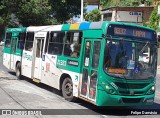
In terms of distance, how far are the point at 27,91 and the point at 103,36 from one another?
14.3ft

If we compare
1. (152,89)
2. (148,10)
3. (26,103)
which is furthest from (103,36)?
(148,10)

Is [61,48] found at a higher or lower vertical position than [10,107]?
higher

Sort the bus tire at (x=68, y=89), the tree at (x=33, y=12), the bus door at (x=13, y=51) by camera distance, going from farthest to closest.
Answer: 1. the tree at (x=33, y=12)
2. the bus door at (x=13, y=51)
3. the bus tire at (x=68, y=89)

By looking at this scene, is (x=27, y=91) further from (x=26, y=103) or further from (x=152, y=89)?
(x=152, y=89)

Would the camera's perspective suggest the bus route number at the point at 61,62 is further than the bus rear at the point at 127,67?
Yes

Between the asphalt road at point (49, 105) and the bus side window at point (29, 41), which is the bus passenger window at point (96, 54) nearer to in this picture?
the asphalt road at point (49, 105)

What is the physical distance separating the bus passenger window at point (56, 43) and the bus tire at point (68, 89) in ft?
3.60

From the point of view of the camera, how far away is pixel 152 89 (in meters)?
10.2

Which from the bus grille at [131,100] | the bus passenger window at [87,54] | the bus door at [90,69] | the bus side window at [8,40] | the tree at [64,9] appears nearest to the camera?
the bus grille at [131,100]

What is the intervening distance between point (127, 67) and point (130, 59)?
25 cm

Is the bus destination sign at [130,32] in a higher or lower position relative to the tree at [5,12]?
lower

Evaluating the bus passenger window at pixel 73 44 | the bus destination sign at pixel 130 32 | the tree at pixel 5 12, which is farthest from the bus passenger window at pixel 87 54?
the tree at pixel 5 12

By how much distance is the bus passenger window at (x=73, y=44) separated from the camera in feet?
36.3

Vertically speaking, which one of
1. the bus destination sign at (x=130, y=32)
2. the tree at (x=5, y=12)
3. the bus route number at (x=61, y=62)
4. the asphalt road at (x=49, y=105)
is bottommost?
the asphalt road at (x=49, y=105)
